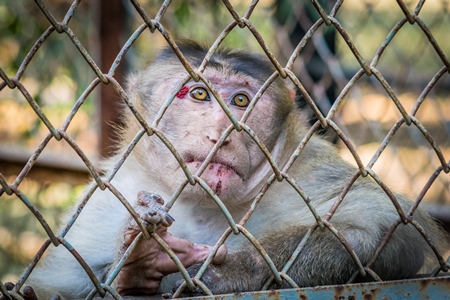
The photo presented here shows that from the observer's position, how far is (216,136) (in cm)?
268

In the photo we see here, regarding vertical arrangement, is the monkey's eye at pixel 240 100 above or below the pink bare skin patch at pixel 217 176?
above

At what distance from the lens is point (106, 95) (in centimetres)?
464

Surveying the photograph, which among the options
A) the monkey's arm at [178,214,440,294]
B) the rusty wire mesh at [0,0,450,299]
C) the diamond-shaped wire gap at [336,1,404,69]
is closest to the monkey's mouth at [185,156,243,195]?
the monkey's arm at [178,214,440,294]

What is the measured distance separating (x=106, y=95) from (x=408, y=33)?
5.96 metres

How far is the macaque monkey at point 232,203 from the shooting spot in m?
2.37

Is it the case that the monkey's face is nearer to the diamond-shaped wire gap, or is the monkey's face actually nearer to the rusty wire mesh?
the rusty wire mesh

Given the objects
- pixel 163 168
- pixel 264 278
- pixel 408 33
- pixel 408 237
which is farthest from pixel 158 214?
pixel 408 33

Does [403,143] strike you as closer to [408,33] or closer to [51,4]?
[408,33]

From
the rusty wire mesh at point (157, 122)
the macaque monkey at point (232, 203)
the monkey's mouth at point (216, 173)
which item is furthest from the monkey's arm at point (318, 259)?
the monkey's mouth at point (216, 173)

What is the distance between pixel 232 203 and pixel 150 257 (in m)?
0.84

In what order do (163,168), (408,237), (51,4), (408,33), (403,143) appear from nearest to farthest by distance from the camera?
1. (408,237)
2. (163,168)
3. (51,4)
4. (403,143)
5. (408,33)

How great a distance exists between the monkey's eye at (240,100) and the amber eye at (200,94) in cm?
20

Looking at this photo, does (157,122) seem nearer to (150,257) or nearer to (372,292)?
(150,257)

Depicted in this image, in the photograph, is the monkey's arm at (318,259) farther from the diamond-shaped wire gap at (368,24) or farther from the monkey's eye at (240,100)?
the diamond-shaped wire gap at (368,24)
